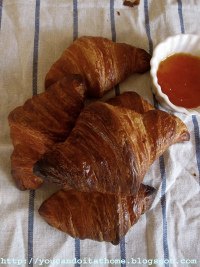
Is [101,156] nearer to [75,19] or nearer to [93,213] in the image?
[93,213]

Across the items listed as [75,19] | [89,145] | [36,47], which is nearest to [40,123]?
[89,145]

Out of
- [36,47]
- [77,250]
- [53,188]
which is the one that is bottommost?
[77,250]

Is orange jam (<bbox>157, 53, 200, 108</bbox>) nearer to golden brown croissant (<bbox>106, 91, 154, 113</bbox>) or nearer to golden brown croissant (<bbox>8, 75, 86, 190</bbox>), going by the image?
golden brown croissant (<bbox>106, 91, 154, 113</bbox>)

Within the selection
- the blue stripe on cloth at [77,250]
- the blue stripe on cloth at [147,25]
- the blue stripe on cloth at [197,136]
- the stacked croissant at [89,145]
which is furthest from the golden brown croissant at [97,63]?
the blue stripe on cloth at [77,250]

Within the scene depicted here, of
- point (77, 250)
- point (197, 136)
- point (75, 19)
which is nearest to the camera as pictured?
point (77, 250)

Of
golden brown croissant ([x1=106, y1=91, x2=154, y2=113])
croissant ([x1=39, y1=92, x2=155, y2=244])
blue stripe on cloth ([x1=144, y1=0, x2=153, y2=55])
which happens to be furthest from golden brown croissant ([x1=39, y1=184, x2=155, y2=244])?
blue stripe on cloth ([x1=144, y1=0, x2=153, y2=55])

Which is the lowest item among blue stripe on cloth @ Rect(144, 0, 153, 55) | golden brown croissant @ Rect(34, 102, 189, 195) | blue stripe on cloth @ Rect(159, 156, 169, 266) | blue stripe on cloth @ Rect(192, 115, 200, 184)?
blue stripe on cloth @ Rect(159, 156, 169, 266)

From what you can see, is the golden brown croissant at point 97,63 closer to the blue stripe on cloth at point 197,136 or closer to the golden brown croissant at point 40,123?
the golden brown croissant at point 40,123
